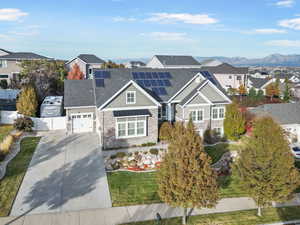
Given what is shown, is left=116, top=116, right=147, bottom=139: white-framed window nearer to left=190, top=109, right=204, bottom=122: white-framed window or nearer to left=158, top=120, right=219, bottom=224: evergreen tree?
left=190, top=109, right=204, bottom=122: white-framed window

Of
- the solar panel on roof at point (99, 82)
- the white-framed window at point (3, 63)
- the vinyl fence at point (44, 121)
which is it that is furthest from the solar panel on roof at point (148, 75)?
the white-framed window at point (3, 63)

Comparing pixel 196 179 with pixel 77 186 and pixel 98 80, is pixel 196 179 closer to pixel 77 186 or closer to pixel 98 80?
pixel 77 186

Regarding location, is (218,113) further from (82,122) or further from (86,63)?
(86,63)

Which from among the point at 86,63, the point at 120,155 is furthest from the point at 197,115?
the point at 86,63

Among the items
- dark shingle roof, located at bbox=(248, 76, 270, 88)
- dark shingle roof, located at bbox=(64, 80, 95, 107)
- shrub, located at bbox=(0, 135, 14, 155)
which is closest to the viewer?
shrub, located at bbox=(0, 135, 14, 155)

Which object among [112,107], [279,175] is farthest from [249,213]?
[112,107]

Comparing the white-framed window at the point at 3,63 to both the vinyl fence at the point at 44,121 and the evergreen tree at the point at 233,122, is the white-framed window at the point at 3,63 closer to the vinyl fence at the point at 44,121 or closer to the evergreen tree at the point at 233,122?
the vinyl fence at the point at 44,121

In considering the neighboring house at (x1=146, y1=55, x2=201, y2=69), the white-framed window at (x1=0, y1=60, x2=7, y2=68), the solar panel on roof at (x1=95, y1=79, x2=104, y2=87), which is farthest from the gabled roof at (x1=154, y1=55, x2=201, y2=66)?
the solar panel on roof at (x1=95, y1=79, x2=104, y2=87)
